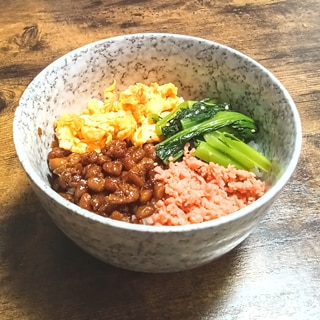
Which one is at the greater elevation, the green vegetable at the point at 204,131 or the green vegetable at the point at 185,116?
the green vegetable at the point at 185,116

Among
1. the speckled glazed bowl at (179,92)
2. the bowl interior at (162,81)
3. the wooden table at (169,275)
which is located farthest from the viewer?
the bowl interior at (162,81)

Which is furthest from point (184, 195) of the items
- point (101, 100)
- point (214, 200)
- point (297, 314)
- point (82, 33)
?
point (82, 33)

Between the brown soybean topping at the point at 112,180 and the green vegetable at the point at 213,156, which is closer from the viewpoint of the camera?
the brown soybean topping at the point at 112,180

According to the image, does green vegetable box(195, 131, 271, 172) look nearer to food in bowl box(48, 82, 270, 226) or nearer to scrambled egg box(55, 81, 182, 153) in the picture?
food in bowl box(48, 82, 270, 226)

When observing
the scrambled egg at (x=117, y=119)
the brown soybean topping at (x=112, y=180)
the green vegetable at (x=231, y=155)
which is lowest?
the green vegetable at (x=231, y=155)

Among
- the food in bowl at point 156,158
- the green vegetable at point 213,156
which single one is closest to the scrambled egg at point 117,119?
the food in bowl at point 156,158

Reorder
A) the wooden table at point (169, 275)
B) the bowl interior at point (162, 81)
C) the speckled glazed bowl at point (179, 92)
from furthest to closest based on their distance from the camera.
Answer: the bowl interior at point (162, 81), the wooden table at point (169, 275), the speckled glazed bowl at point (179, 92)

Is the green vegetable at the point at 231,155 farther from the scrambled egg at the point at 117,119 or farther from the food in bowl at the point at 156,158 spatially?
the scrambled egg at the point at 117,119
